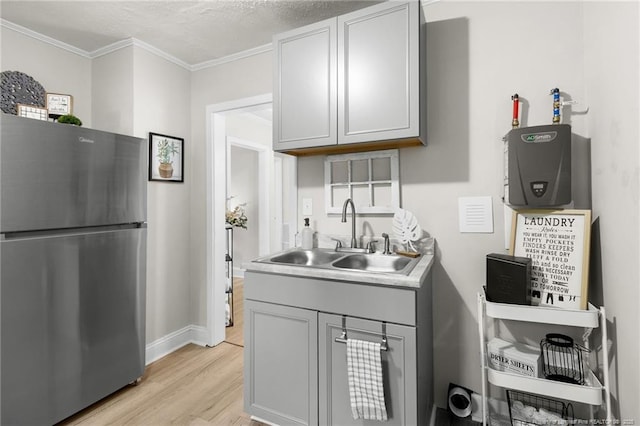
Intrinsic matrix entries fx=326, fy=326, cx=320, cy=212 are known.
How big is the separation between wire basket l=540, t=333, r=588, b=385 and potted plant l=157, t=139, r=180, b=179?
279 cm

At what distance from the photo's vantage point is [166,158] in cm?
271

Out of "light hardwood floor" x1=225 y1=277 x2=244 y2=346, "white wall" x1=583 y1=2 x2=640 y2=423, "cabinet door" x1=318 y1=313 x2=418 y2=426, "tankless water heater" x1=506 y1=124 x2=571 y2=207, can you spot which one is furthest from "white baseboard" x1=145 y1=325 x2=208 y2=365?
"white wall" x1=583 y1=2 x2=640 y2=423

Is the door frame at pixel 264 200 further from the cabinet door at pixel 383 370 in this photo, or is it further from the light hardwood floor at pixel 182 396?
the cabinet door at pixel 383 370

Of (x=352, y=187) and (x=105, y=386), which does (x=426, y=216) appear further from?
(x=105, y=386)

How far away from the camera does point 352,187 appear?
2.23 m

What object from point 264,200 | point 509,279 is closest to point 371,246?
point 509,279

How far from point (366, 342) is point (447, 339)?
74 centimetres

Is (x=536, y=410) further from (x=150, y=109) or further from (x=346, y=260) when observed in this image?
(x=150, y=109)

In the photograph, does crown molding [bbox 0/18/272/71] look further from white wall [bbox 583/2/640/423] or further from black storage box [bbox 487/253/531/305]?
black storage box [bbox 487/253/531/305]

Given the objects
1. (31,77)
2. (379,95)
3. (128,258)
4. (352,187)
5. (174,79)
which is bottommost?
(128,258)

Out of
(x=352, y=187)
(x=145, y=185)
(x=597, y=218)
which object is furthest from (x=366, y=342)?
(x=145, y=185)

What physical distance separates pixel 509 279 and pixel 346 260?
857mm

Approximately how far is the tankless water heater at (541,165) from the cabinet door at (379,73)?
50 centimetres

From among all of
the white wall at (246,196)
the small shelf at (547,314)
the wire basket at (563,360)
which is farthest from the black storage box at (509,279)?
the white wall at (246,196)
